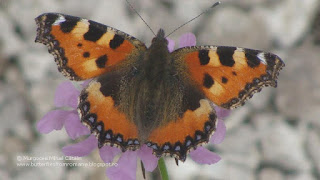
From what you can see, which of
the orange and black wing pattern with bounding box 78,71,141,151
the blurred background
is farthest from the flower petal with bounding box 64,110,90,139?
the blurred background

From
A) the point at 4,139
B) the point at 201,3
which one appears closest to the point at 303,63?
the point at 201,3

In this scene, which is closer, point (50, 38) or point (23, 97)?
point (50, 38)

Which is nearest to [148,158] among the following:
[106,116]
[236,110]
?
[106,116]

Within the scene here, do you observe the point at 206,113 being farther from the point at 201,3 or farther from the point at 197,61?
the point at 201,3

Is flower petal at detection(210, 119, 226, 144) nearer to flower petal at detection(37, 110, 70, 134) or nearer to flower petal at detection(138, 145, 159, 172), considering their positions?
flower petal at detection(138, 145, 159, 172)

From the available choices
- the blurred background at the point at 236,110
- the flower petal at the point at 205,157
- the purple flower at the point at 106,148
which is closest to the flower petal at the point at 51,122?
the purple flower at the point at 106,148

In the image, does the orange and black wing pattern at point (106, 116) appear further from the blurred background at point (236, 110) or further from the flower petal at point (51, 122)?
the blurred background at point (236, 110)
